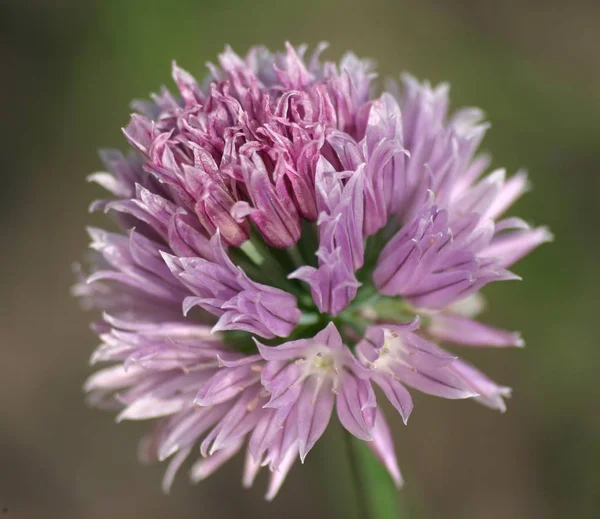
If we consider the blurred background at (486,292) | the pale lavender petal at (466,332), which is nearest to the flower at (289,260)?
the pale lavender petal at (466,332)

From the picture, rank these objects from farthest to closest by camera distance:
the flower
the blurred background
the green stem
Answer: the blurred background < the green stem < the flower

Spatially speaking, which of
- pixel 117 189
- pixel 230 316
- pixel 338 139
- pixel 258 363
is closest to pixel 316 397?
pixel 258 363

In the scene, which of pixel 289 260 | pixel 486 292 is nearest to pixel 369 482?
pixel 289 260

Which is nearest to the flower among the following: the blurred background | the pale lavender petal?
the pale lavender petal

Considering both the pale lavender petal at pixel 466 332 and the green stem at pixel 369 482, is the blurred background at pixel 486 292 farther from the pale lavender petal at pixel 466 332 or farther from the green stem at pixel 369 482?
the pale lavender petal at pixel 466 332

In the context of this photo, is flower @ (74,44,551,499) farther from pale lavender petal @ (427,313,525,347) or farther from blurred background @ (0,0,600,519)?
blurred background @ (0,0,600,519)

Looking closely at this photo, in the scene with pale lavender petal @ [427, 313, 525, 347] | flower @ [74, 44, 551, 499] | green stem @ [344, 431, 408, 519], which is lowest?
green stem @ [344, 431, 408, 519]
